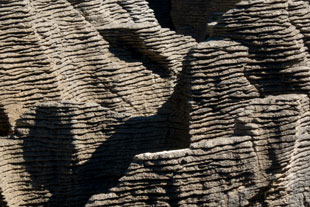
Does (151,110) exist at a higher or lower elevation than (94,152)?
lower

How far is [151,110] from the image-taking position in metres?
16.9

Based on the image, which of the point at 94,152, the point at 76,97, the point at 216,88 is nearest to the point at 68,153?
the point at 94,152

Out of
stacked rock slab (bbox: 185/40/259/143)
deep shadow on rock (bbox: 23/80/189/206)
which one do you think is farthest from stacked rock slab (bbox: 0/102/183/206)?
stacked rock slab (bbox: 185/40/259/143)

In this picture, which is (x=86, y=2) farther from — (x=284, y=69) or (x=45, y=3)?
(x=284, y=69)

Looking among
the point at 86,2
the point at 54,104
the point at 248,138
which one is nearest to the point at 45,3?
the point at 86,2

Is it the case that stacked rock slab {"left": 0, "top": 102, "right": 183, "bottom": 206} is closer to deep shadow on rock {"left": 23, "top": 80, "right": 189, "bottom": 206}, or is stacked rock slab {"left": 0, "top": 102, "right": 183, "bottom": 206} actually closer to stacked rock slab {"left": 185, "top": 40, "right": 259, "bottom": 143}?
deep shadow on rock {"left": 23, "top": 80, "right": 189, "bottom": 206}

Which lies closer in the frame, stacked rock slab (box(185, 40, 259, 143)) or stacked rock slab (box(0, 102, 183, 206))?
stacked rock slab (box(185, 40, 259, 143))

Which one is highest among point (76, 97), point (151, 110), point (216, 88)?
point (216, 88)

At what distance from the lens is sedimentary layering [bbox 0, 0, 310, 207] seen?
13.0 m

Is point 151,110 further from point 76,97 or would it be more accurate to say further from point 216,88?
point 216,88

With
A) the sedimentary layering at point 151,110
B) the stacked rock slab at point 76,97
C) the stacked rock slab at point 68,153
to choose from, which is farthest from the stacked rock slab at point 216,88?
the stacked rock slab at point 68,153

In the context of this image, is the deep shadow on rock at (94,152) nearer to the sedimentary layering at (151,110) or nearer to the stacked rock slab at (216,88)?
the sedimentary layering at (151,110)

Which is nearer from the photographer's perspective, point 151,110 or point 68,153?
point 68,153

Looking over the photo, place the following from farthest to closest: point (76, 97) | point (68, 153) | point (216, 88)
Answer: point (76, 97), point (68, 153), point (216, 88)
